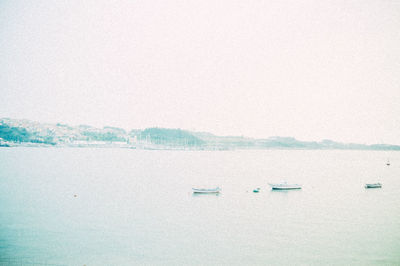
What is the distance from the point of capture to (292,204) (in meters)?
37.1

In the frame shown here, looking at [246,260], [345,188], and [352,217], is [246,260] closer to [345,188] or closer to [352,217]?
[352,217]

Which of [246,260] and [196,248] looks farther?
[196,248]

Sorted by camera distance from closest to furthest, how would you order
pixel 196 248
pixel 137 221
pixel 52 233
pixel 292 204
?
pixel 196 248, pixel 52 233, pixel 137 221, pixel 292 204

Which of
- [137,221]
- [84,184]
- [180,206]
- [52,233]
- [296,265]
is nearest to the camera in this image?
[296,265]

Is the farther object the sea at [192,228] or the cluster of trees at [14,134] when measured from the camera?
the cluster of trees at [14,134]

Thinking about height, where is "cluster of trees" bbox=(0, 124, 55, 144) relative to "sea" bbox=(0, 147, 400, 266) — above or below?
above

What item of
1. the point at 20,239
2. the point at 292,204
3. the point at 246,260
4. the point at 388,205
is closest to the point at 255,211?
the point at 292,204

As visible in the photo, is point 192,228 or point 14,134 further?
point 14,134

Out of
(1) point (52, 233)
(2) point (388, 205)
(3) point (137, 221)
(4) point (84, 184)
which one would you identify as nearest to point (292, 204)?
(2) point (388, 205)

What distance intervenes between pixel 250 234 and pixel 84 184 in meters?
33.7

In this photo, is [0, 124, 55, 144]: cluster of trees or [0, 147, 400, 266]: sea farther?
[0, 124, 55, 144]: cluster of trees

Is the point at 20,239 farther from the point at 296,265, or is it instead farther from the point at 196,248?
the point at 296,265

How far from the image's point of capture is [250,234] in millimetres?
23156

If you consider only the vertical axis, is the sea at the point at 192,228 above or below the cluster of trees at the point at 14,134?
below
